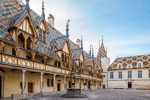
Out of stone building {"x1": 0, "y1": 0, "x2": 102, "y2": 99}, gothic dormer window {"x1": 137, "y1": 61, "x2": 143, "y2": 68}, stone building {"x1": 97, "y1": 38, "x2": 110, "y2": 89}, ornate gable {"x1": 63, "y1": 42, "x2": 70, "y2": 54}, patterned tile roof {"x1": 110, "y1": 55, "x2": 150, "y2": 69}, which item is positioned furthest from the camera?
stone building {"x1": 97, "y1": 38, "x2": 110, "y2": 89}

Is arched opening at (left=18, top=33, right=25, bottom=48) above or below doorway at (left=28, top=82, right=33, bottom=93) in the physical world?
above

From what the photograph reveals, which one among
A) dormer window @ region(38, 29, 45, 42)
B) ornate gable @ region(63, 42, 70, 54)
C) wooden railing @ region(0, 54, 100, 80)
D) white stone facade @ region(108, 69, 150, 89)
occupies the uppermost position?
dormer window @ region(38, 29, 45, 42)

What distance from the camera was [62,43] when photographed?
112 ft

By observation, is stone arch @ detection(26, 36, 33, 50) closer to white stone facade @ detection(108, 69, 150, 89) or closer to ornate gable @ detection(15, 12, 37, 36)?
ornate gable @ detection(15, 12, 37, 36)

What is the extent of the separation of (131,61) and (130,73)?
3804 millimetres

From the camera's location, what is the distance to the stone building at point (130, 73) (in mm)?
63678

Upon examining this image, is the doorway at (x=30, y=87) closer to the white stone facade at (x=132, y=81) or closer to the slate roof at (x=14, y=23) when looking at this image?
the slate roof at (x=14, y=23)

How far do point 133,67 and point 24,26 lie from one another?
158ft

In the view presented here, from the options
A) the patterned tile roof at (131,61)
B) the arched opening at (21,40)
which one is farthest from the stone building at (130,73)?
the arched opening at (21,40)

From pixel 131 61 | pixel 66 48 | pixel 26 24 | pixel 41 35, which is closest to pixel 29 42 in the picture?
pixel 26 24

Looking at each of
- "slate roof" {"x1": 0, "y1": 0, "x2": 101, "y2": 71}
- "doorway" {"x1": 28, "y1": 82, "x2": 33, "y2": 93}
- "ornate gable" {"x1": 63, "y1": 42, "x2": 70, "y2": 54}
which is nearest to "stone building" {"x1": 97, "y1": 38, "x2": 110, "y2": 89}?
"ornate gable" {"x1": 63, "y1": 42, "x2": 70, "y2": 54}

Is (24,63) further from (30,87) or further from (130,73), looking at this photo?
(130,73)

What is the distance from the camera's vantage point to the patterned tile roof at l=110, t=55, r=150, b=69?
64950 mm

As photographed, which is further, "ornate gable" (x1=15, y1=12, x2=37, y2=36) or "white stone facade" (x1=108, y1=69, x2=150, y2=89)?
"white stone facade" (x1=108, y1=69, x2=150, y2=89)
